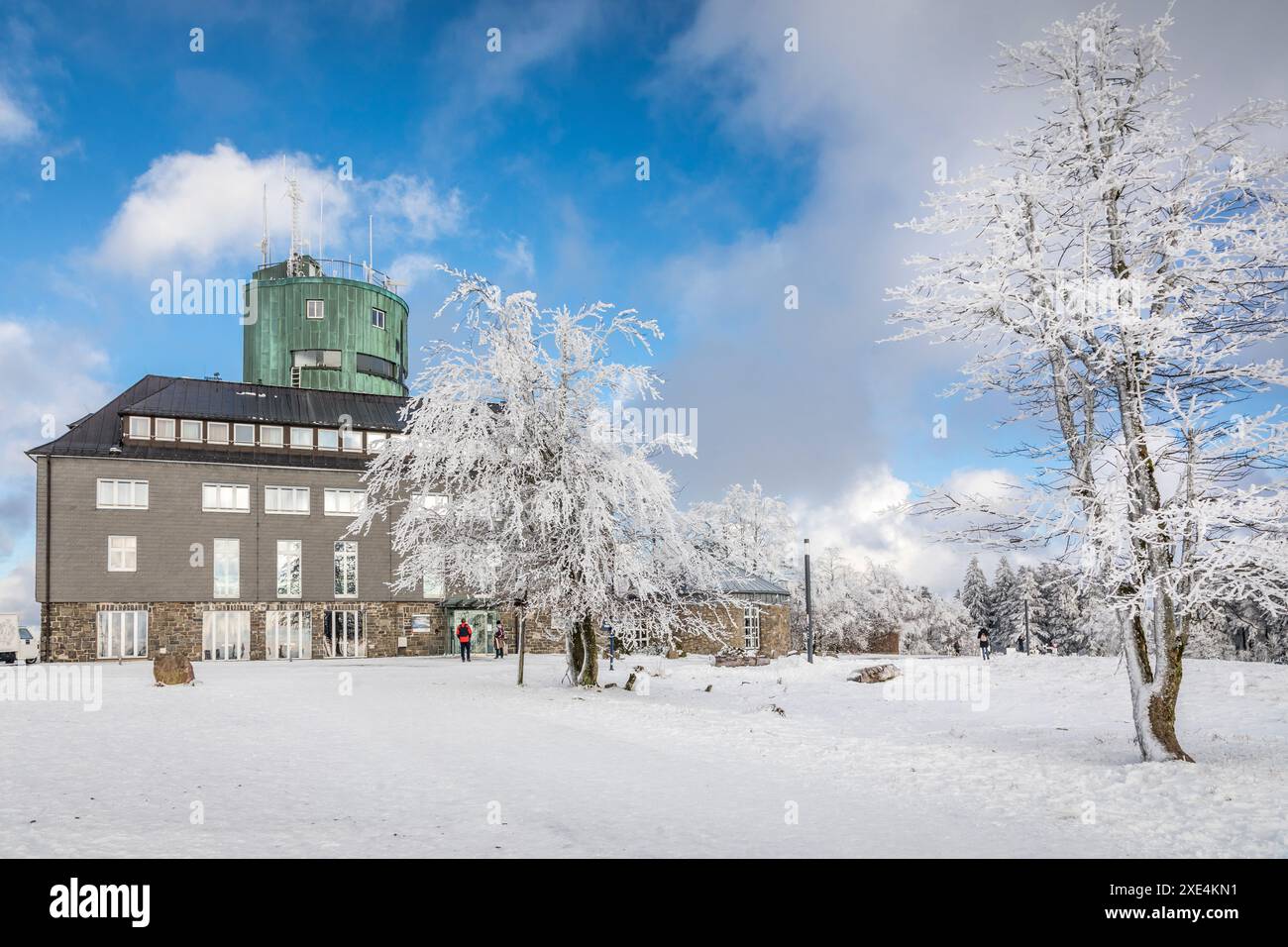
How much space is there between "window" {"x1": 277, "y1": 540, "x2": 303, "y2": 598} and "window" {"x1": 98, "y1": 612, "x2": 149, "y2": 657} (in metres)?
5.69

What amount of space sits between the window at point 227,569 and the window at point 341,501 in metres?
4.42

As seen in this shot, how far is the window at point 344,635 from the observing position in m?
44.5

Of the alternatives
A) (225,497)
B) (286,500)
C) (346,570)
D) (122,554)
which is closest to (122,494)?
(122,554)

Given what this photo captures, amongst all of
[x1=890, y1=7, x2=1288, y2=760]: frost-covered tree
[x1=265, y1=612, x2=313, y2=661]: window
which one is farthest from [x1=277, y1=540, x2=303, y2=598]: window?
[x1=890, y1=7, x2=1288, y2=760]: frost-covered tree

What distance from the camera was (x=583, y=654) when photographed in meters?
26.0

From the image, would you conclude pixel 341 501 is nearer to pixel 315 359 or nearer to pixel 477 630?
pixel 477 630

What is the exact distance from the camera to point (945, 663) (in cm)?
3719

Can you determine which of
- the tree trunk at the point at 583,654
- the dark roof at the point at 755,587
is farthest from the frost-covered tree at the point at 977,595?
the tree trunk at the point at 583,654

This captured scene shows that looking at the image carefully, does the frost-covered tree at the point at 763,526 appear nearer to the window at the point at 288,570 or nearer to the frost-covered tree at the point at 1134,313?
the window at the point at 288,570

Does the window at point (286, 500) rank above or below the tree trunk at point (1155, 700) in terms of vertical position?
above

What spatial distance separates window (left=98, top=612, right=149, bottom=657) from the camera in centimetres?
4028

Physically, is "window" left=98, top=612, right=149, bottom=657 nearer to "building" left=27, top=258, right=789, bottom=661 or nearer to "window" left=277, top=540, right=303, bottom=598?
"building" left=27, top=258, right=789, bottom=661
